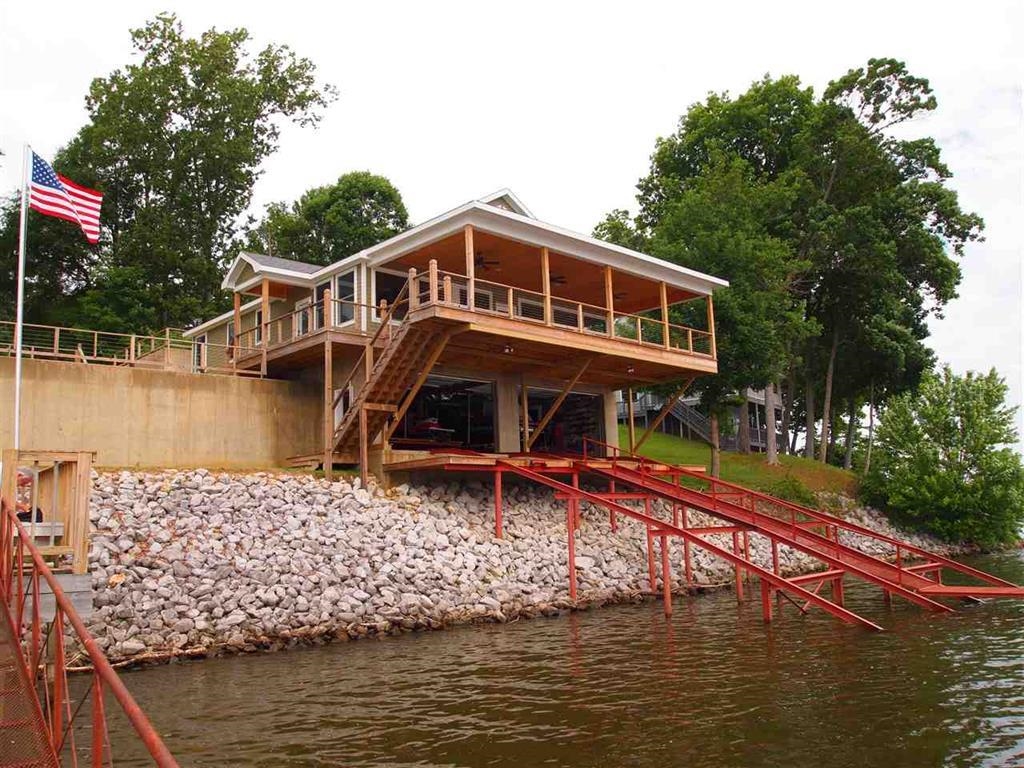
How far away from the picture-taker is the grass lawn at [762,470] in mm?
39000

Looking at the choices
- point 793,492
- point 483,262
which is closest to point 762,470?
point 793,492

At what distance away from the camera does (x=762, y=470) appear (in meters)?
40.9

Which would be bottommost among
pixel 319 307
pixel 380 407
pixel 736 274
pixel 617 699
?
pixel 617 699

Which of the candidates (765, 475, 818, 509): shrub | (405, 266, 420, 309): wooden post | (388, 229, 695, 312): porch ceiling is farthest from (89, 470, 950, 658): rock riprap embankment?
(765, 475, 818, 509): shrub

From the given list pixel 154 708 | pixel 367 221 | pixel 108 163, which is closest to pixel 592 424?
pixel 154 708

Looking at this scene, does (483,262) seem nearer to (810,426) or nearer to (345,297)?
(345,297)

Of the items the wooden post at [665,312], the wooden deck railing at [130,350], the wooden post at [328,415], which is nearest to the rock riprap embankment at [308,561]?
the wooden post at [328,415]

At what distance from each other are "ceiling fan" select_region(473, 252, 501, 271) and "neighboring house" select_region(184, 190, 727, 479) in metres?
0.08

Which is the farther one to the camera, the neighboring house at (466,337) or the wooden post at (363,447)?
the neighboring house at (466,337)

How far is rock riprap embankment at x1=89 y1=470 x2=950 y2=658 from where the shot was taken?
16016 mm

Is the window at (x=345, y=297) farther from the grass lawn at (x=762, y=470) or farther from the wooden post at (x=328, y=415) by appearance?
the grass lawn at (x=762, y=470)

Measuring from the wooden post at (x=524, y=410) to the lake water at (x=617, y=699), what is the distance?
10.0 meters

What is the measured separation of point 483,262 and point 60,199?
11751 millimetres

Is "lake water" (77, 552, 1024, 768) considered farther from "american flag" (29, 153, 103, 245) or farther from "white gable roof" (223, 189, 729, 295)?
"white gable roof" (223, 189, 729, 295)
